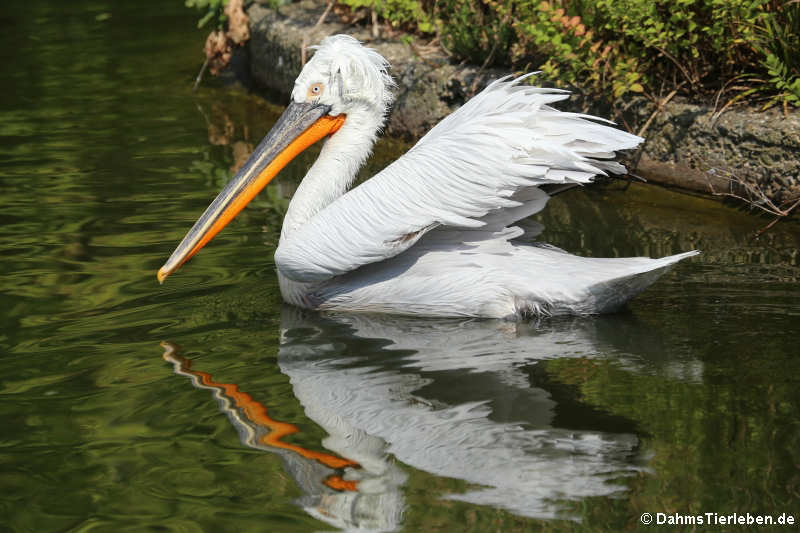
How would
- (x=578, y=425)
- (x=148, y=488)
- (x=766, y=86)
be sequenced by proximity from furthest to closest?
1. (x=766, y=86)
2. (x=578, y=425)
3. (x=148, y=488)

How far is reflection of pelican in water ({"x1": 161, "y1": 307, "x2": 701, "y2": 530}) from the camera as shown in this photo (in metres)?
2.91

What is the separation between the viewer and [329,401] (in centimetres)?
354

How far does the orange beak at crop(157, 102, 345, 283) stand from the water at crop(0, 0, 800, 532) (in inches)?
11.3

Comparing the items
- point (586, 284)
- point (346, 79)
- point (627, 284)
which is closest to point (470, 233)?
point (586, 284)

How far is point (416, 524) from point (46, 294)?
2.42 metres

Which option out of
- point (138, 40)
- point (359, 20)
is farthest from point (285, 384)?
point (138, 40)

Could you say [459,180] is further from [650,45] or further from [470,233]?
[650,45]

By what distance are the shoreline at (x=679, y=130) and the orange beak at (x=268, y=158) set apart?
2.25 ft

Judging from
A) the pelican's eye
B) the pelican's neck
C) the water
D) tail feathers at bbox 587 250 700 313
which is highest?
the pelican's eye

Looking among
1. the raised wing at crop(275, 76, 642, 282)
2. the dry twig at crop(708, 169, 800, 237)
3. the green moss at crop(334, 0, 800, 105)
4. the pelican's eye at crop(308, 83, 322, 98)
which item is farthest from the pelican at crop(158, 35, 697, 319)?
the green moss at crop(334, 0, 800, 105)

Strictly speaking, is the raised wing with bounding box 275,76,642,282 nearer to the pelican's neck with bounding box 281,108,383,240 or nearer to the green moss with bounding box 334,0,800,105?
the pelican's neck with bounding box 281,108,383,240

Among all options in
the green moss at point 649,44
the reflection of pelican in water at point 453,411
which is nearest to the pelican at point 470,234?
the reflection of pelican in water at point 453,411

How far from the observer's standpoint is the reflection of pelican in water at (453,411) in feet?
9.56

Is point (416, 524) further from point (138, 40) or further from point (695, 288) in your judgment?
point (138, 40)
